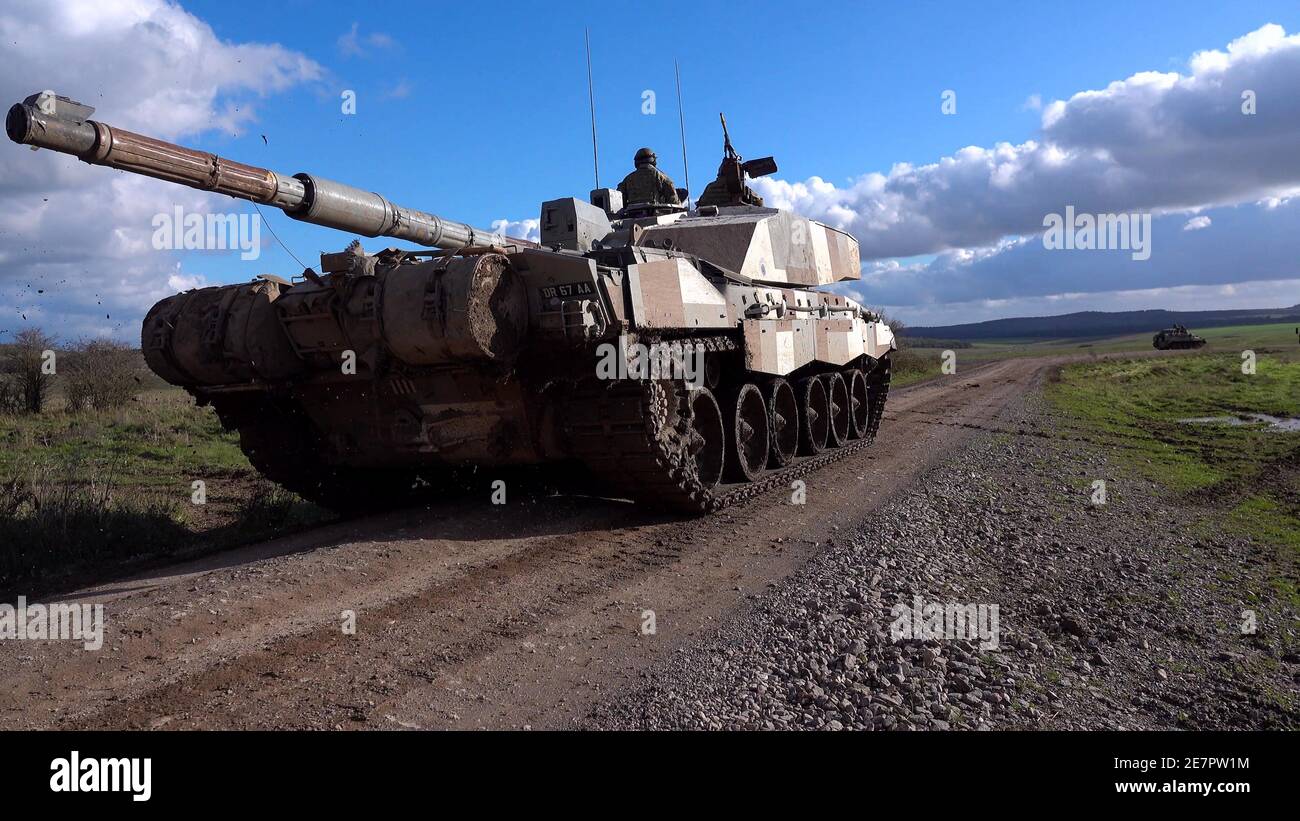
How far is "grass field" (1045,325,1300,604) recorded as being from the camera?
9805 mm

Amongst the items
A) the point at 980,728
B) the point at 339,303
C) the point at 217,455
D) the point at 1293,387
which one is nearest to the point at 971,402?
the point at 1293,387

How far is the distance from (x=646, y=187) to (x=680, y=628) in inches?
377

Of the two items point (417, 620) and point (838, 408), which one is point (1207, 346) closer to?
point (838, 408)

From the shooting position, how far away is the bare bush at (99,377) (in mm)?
19953

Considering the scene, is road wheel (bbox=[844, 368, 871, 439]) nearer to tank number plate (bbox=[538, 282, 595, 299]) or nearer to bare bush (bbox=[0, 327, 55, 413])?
tank number plate (bbox=[538, 282, 595, 299])

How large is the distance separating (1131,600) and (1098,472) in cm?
623

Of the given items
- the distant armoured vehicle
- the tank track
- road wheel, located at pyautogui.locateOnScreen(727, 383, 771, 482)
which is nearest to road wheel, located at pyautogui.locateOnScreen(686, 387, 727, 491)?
road wheel, located at pyautogui.locateOnScreen(727, 383, 771, 482)

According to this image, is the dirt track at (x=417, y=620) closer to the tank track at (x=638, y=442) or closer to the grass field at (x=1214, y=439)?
the tank track at (x=638, y=442)

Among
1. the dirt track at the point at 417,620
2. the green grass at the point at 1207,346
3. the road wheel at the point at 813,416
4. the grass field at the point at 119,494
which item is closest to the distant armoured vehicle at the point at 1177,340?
the green grass at the point at 1207,346

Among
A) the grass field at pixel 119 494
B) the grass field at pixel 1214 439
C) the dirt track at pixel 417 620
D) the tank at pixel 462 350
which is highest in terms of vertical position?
the tank at pixel 462 350

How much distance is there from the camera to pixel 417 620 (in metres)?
5.88

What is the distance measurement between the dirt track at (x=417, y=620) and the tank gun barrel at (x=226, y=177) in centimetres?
285

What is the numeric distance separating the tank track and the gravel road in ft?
1.17
